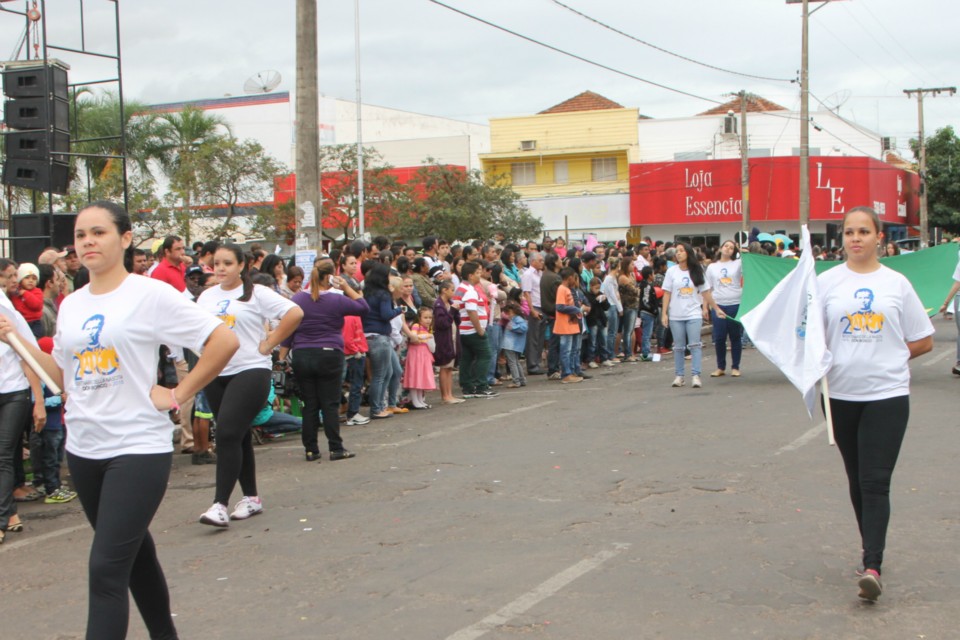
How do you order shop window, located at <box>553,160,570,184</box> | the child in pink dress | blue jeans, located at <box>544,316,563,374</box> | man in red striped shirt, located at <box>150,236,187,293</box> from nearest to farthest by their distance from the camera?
man in red striped shirt, located at <box>150,236,187,293</box> < the child in pink dress < blue jeans, located at <box>544,316,563,374</box> < shop window, located at <box>553,160,570,184</box>

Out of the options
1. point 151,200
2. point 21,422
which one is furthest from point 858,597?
point 151,200

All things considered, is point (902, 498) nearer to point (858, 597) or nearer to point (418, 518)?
point (858, 597)

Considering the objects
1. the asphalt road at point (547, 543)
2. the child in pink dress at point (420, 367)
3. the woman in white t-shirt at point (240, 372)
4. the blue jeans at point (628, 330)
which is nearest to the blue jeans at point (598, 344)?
the blue jeans at point (628, 330)

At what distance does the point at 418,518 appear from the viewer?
7.10m

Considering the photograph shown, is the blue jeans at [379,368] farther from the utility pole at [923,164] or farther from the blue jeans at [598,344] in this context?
the utility pole at [923,164]

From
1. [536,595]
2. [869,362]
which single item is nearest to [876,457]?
[869,362]

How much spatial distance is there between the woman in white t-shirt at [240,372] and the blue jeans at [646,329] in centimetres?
1206

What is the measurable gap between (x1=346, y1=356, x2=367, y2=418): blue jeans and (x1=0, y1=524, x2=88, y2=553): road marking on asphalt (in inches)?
181

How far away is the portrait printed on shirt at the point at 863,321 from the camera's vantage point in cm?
536

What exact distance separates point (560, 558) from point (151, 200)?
32.5 m

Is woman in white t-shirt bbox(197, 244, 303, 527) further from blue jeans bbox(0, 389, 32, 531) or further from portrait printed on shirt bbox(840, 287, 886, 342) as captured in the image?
portrait printed on shirt bbox(840, 287, 886, 342)

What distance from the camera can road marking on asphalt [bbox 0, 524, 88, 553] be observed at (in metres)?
7.10

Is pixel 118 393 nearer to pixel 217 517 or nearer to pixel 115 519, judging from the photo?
pixel 115 519

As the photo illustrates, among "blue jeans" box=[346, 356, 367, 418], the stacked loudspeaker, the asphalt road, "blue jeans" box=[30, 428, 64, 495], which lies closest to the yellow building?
the stacked loudspeaker
